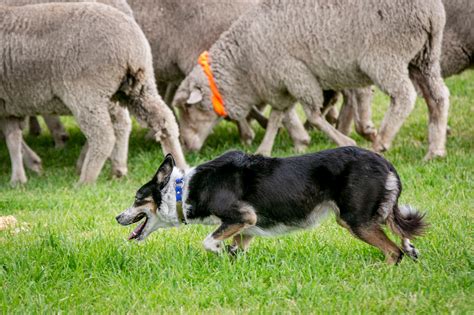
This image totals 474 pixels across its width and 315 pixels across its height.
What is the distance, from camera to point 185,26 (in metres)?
10.6

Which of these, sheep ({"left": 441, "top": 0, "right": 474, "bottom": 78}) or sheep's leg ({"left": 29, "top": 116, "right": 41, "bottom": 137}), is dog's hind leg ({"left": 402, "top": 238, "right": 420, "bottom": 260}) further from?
sheep's leg ({"left": 29, "top": 116, "right": 41, "bottom": 137})

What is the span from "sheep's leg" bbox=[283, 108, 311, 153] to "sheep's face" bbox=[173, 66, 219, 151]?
2.69 feet

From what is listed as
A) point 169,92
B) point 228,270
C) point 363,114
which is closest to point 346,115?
point 363,114

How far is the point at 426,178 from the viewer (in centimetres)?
814

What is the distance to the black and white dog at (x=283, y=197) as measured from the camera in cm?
537

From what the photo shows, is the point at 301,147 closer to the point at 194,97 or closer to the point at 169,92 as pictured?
the point at 194,97

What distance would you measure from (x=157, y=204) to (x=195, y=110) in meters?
4.82

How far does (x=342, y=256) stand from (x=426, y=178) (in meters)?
2.75

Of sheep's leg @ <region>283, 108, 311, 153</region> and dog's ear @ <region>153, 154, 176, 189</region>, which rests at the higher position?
dog's ear @ <region>153, 154, 176, 189</region>

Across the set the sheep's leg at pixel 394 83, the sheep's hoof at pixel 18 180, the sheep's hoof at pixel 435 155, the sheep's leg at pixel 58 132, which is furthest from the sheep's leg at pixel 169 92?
the sheep's hoof at pixel 435 155


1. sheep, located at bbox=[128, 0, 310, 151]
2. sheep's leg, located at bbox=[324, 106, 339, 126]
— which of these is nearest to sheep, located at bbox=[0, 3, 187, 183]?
sheep, located at bbox=[128, 0, 310, 151]

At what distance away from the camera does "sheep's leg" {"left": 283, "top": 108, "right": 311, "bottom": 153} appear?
10211 mm

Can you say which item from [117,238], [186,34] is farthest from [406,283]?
[186,34]

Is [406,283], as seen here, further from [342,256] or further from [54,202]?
[54,202]
